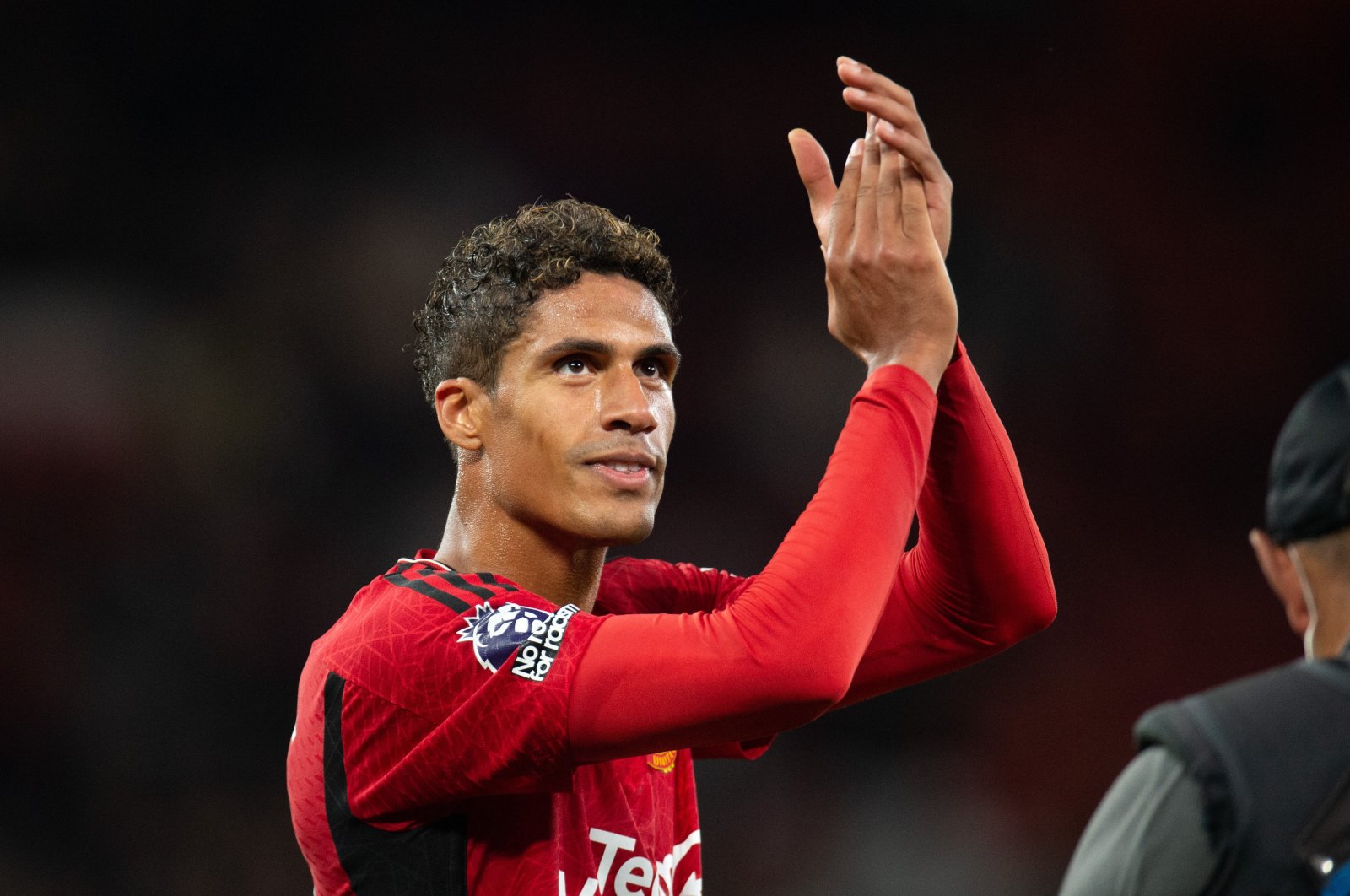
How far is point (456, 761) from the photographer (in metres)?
1.90

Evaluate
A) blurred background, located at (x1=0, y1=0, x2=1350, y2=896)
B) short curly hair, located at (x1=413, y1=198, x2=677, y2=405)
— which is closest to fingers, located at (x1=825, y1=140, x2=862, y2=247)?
short curly hair, located at (x1=413, y1=198, x2=677, y2=405)

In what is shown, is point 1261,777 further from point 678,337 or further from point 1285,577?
point 678,337

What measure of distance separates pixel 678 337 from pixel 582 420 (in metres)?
3.85

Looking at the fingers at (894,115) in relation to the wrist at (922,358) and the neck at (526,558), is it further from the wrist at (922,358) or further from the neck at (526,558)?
the neck at (526,558)

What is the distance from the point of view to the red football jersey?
1.89m

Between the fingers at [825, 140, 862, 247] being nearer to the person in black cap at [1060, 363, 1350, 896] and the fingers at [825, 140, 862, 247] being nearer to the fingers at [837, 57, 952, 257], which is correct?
the fingers at [837, 57, 952, 257]

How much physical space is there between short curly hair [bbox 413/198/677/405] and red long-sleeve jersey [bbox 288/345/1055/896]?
0.42 m

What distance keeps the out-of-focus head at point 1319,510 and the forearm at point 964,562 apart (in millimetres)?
736

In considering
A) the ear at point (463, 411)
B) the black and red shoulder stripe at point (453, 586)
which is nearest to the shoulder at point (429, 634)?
the black and red shoulder stripe at point (453, 586)

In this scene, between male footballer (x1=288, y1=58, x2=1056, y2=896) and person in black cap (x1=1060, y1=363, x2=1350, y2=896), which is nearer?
person in black cap (x1=1060, y1=363, x2=1350, y2=896)

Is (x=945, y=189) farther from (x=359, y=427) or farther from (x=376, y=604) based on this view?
(x=359, y=427)

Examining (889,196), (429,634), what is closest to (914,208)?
(889,196)

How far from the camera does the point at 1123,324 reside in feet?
19.9

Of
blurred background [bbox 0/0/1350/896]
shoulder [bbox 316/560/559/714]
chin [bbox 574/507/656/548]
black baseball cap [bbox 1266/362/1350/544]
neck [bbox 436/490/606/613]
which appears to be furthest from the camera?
blurred background [bbox 0/0/1350/896]
